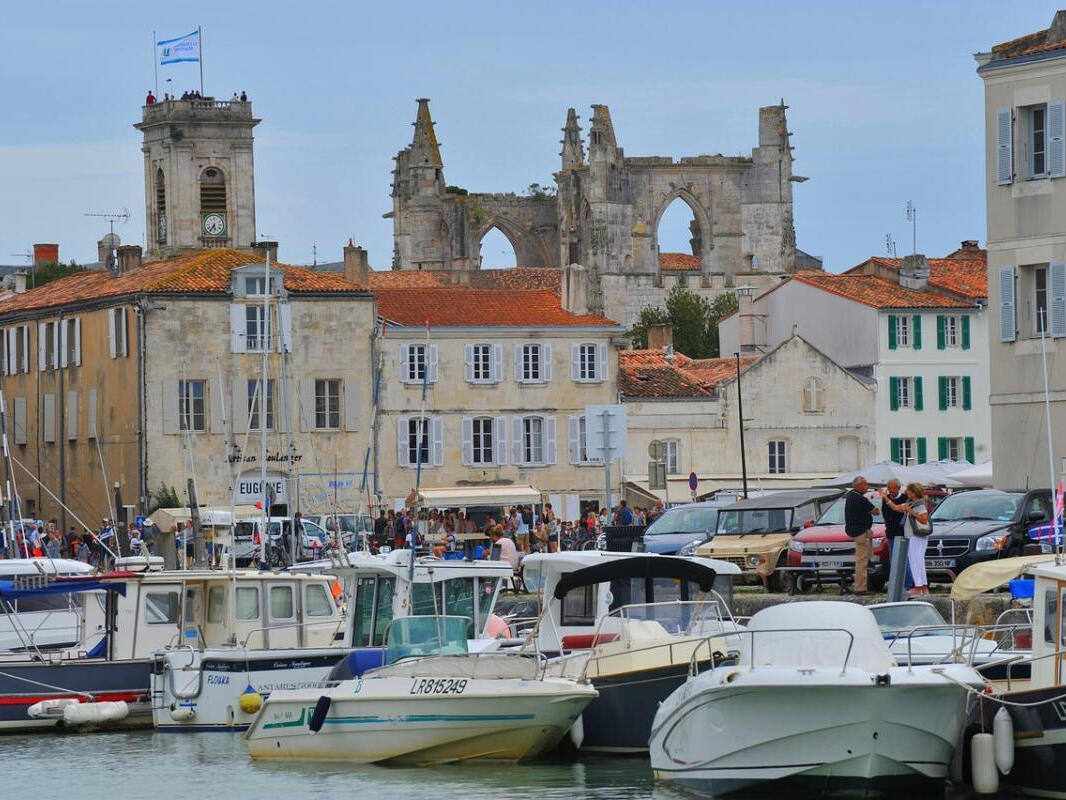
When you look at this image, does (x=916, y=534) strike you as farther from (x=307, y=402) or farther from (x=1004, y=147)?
(x=307, y=402)

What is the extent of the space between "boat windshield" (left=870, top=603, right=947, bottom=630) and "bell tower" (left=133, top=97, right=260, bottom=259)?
223 feet

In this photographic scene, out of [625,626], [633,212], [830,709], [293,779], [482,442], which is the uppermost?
[633,212]

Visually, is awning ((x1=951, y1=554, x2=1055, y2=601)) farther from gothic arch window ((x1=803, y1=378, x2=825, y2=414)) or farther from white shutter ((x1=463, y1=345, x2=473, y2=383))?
gothic arch window ((x1=803, y1=378, x2=825, y2=414))

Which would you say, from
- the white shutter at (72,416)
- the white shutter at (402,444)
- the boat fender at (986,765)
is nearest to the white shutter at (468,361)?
the white shutter at (402,444)

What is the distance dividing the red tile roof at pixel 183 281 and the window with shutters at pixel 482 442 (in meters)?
5.17

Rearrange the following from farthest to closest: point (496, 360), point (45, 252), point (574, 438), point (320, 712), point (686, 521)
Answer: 1. point (45, 252)
2. point (574, 438)
3. point (496, 360)
4. point (686, 521)
5. point (320, 712)

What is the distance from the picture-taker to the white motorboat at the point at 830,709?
2203 cm

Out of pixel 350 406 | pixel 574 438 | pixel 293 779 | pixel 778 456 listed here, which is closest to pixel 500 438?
pixel 574 438

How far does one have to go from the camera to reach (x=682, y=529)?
136 ft

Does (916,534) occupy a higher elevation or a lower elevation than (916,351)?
lower

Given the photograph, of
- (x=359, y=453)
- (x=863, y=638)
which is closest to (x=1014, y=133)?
(x=863, y=638)

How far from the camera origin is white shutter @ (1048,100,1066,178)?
4181cm

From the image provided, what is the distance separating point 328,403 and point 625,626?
42.1 meters

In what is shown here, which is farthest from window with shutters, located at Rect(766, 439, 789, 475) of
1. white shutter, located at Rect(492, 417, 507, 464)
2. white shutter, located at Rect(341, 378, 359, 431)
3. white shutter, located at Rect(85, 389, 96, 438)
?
white shutter, located at Rect(85, 389, 96, 438)
